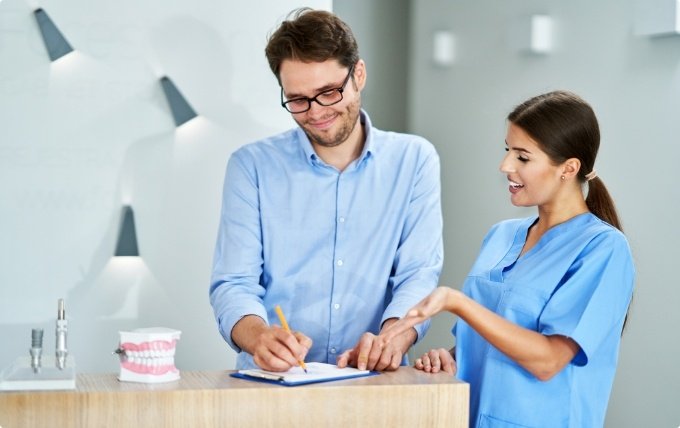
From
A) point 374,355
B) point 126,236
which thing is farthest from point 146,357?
point 126,236

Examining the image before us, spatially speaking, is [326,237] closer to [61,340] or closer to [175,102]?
[61,340]

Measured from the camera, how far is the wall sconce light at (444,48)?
4453 millimetres

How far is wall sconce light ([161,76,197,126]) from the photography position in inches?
142

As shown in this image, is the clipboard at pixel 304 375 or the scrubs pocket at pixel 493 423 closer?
the clipboard at pixel 304 375

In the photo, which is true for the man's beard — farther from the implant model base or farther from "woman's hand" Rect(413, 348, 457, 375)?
the implant model base

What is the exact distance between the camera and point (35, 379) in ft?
5.56

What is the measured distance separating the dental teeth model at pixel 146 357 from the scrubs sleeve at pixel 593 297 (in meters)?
0.78

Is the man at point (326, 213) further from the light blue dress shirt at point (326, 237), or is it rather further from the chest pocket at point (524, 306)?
the chest pocket at point (524, 306)

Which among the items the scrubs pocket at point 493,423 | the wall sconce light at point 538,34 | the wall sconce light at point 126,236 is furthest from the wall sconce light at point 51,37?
the scrubs pocket at point 493,423

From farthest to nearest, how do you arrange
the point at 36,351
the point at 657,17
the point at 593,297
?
1. the point at 657,17
2. the point at 593,297
3. the point at 36,351

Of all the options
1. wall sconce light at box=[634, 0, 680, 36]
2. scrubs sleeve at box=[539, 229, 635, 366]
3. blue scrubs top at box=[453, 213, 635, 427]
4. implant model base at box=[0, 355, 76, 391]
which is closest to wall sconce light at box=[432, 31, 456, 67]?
wall sconce light at box=[634, 0, 680, 36]

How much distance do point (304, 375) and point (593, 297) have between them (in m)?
0.61

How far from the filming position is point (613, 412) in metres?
3.38

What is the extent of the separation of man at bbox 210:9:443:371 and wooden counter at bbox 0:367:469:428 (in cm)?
46
